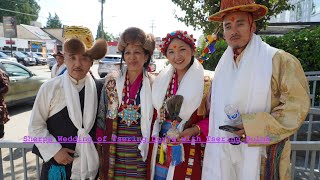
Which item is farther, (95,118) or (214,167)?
Answer: (95,118)

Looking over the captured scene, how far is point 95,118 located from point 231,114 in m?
1.12

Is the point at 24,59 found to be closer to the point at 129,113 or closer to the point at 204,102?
the point at 129,113

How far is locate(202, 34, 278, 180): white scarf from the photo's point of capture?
1.70 metres

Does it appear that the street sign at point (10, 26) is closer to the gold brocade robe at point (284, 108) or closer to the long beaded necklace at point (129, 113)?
the long beaded necklace at point (129, 113)

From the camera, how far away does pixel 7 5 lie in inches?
2264

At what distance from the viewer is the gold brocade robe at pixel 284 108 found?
164cm

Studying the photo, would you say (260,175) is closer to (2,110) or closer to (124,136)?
(124,136)

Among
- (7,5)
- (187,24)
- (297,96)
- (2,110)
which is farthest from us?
(7,5)

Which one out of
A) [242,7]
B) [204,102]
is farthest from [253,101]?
[242,7]

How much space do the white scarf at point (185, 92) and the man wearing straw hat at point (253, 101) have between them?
7.5 inches

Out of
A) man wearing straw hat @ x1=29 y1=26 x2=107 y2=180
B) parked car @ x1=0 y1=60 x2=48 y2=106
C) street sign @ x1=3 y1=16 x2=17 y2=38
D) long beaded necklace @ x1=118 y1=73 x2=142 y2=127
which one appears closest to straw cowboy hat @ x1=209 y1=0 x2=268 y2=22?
long beaded necklace @ x1=118 y1=73 x2=142 y2=127

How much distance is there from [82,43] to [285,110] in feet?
5.01

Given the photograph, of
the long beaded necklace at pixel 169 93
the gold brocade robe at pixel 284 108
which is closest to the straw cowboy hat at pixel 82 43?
the long beaded necklace at pixel 169 93

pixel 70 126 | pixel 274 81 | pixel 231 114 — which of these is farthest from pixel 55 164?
pixel 274 81
